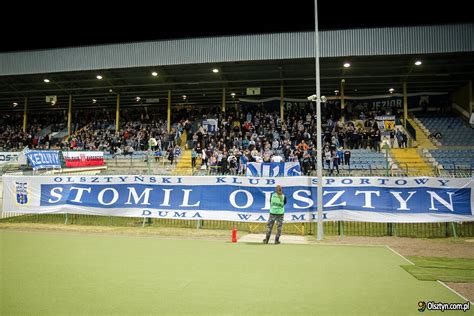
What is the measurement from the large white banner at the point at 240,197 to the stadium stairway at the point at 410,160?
11.6 meters

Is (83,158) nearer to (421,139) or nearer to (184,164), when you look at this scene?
(184,164)

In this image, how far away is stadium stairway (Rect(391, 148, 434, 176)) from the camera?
2457 centimetres

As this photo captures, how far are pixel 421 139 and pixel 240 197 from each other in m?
22.1

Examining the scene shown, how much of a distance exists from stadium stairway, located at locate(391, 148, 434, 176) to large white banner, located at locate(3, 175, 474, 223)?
11565 millimetres

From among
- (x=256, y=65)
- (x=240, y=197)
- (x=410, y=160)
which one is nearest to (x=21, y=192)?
(x=240, y=197)

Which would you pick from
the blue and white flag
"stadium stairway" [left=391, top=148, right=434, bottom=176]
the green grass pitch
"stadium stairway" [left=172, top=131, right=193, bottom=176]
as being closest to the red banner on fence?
"stadium stairway" [left=172, top=131, right=193, bottom=176]

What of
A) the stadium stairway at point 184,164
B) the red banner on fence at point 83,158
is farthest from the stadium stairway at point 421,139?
the red banner on fence at point 83,158

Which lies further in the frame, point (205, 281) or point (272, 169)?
point (272, 169)

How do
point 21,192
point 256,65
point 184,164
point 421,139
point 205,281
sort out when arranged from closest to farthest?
1. point 205,281
2. point 21,192
3. point 184,164
4. point 256,65
5. point 421,139

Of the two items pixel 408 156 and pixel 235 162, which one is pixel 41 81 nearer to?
pixel 235 162

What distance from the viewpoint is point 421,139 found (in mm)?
29812

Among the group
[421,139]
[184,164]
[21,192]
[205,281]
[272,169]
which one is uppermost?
[421,139]

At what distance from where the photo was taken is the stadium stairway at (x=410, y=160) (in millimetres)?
24570

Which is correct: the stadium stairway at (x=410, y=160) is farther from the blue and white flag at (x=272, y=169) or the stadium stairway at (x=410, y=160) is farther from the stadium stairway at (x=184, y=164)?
the stadium stairway at (x=184, y=164)
